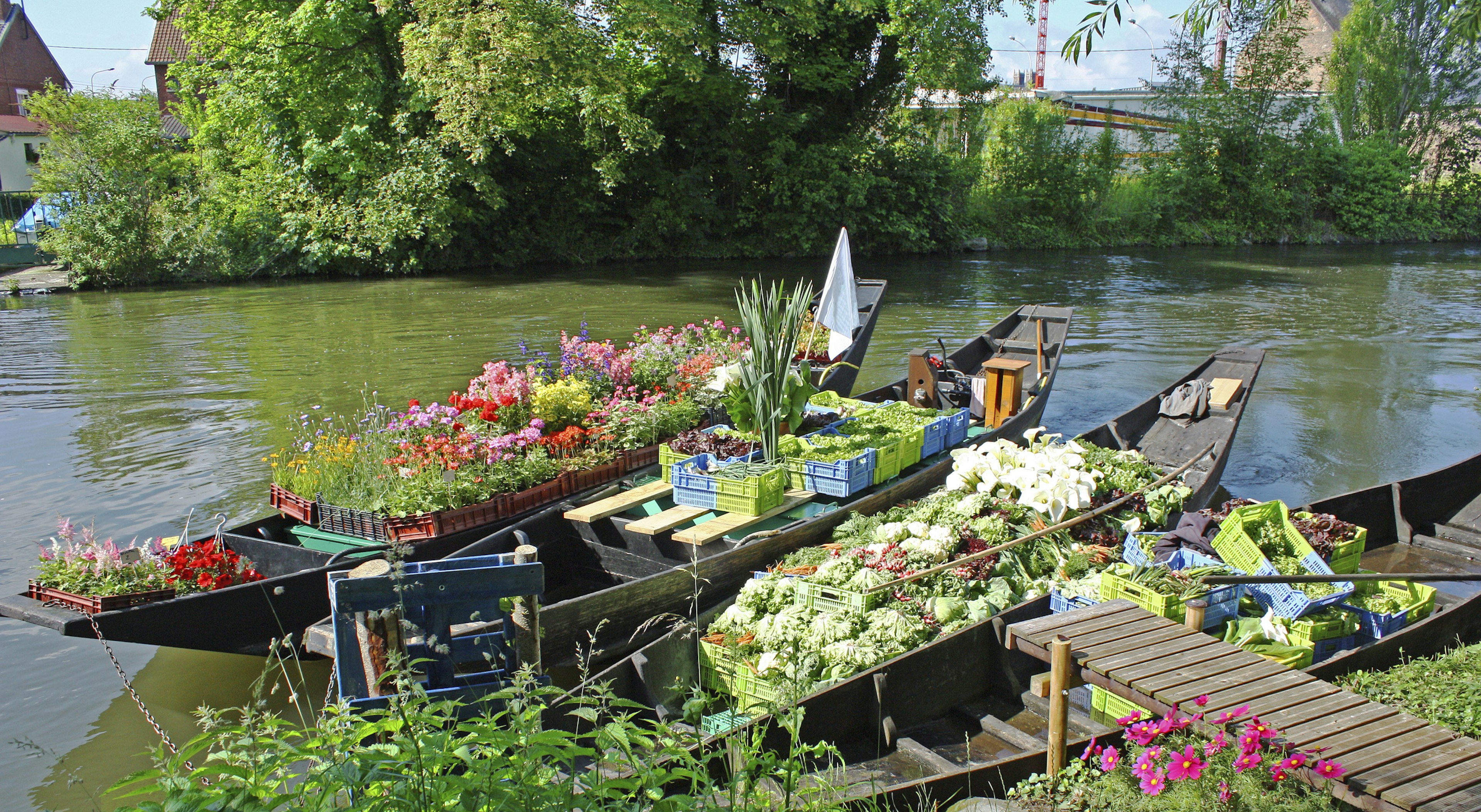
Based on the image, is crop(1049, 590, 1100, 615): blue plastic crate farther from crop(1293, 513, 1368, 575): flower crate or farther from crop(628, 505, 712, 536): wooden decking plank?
crop(628, 505, 712, 536): wooden decking plank

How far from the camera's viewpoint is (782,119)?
3100 centimetres

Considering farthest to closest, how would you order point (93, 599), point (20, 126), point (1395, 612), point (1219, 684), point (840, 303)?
point (20, 126), point (840, 303), point (1395, 612), point (93, 599), point (1219, 684)

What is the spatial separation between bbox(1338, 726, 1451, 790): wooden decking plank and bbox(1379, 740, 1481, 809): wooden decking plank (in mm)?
84

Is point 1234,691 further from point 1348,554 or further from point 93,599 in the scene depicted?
point 93,599

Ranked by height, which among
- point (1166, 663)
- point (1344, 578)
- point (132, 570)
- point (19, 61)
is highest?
point (19, 61)

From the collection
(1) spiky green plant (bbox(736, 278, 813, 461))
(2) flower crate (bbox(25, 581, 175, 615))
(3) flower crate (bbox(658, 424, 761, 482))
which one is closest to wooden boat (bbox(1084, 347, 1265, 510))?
(1) spiky green plant (bbox(736, 278, 813, 461))

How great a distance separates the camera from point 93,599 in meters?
5.33

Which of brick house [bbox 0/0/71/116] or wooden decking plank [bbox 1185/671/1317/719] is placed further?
brick house [bbox 0/0/71/116]

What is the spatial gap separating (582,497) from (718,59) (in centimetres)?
2536

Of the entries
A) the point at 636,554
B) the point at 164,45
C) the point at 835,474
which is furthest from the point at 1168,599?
the point at 164,45

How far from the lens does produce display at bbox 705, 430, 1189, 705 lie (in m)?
5.23

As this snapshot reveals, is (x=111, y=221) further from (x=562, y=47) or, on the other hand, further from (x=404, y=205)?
(x=562, y=47)

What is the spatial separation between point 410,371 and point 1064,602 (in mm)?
12666

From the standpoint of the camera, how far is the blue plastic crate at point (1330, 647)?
545cm
